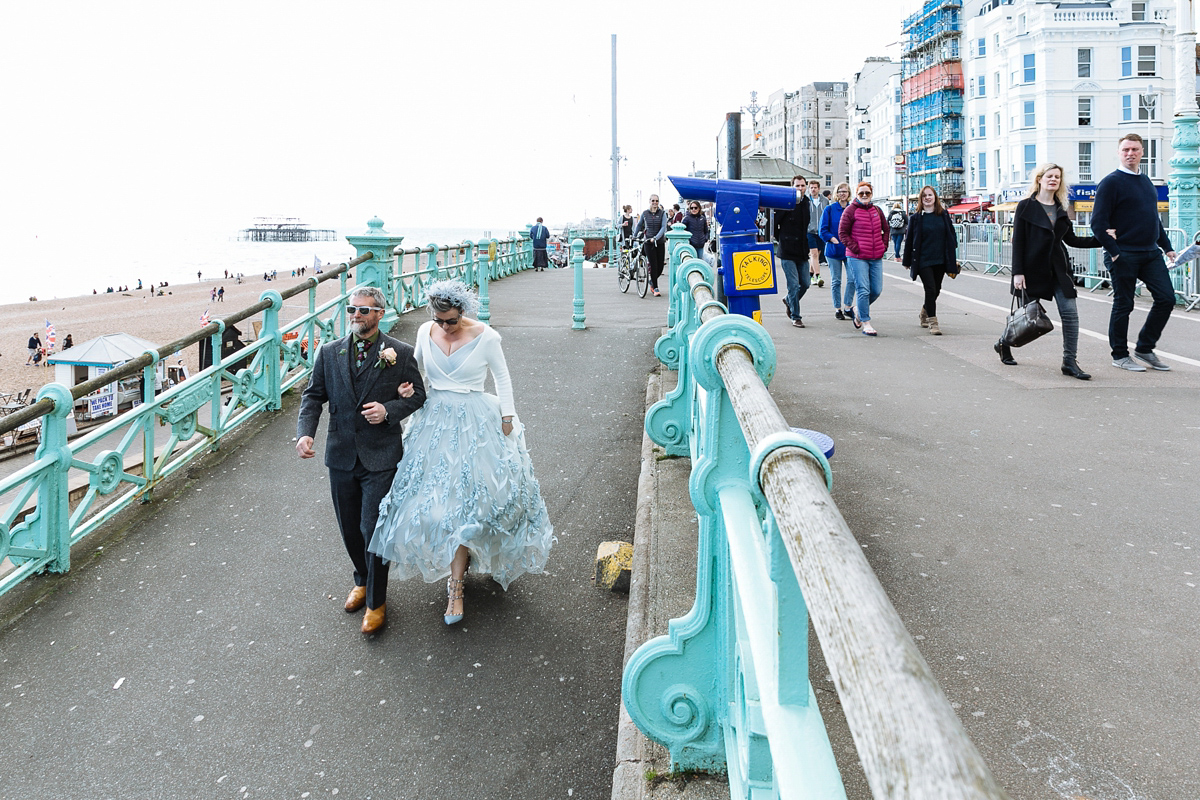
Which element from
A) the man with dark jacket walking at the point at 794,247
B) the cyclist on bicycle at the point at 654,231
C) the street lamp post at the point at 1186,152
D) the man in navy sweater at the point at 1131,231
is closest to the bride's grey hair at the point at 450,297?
the man in navy sweater at the point at 1131,231

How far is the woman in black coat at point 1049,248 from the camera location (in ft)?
27.9

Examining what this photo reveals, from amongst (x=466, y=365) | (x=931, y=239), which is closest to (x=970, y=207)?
(x=931, y=239)

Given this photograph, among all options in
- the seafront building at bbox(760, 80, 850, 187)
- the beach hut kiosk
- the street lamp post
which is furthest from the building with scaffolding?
the beach hut kiosk

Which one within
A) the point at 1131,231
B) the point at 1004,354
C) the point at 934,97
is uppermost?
the point at 934,97

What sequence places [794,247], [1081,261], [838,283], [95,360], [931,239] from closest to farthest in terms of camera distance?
[931,239], [794,247], [838,283], [1081,261], [95,360]

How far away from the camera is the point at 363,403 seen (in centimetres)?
481

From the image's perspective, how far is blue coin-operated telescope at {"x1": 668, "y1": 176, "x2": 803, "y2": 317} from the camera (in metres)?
4.73

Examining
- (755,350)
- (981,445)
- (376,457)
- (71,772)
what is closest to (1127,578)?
(981,445)

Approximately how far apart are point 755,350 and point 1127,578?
2844mm

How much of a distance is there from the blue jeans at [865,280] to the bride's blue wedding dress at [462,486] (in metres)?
7.95

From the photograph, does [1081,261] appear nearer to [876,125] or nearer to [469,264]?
[469,264]

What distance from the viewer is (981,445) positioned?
6512 mm

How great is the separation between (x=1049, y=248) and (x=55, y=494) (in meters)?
8.35

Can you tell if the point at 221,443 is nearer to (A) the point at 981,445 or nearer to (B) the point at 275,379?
(B) the point at 275,379
